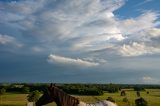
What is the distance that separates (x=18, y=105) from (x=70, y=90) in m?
22.9

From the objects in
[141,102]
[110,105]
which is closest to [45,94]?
[110,105]

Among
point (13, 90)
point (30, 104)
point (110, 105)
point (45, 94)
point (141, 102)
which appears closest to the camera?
point (45, 94)

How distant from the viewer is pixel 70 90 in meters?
89.2

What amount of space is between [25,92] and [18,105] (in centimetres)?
3102

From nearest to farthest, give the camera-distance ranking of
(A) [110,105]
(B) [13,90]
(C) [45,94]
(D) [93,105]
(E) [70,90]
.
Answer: (C) [45,94], (D) [93,105], (A) [110,105], (E) [70,90], (B) [13,90]

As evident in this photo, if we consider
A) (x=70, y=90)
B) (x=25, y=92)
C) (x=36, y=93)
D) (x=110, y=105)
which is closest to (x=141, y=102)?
(x=36, y=93)

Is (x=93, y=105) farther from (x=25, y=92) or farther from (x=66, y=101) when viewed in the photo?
(x=25, y=92)

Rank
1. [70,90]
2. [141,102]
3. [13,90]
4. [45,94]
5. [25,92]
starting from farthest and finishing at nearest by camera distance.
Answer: [13,90] < [25,92] < [70,90] < [141,102] < [45,94]

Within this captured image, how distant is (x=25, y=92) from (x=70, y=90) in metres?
16.5

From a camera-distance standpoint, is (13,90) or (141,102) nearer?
(141,102)

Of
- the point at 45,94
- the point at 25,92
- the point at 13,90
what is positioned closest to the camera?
Answer: the point at 45,94

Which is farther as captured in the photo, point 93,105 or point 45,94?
point 93,105

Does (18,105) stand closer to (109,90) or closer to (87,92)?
(87,92)

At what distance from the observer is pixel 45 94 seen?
10312 mm
